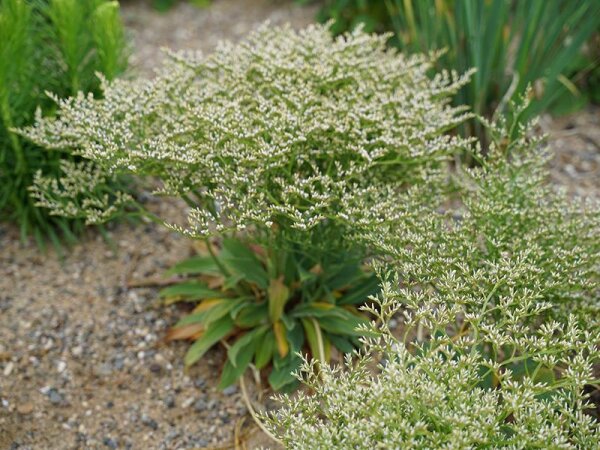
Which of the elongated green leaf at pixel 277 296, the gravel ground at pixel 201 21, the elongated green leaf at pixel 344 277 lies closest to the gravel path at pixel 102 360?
the elongated green leaf at pixel 277 296

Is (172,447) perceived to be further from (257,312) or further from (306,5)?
(306,5)

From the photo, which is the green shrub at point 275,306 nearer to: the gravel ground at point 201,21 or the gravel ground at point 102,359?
the gravel ground at point 102,359

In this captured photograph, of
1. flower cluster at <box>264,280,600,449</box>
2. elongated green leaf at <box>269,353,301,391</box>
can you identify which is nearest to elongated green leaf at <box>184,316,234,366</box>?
elongated green leaf at <box>269,353,301,391</box>

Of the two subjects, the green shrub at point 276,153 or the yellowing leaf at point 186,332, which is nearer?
the green shrub at point 276,153

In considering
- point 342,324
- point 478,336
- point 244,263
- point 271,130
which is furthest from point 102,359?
point 478,336

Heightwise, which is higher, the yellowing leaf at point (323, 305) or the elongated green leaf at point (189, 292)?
the yellowing leaf at point (323, 305)
